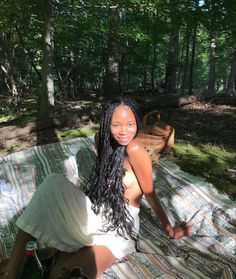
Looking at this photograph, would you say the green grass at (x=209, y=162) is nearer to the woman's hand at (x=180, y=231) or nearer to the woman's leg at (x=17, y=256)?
the woman's hand at (x=180, y=231)

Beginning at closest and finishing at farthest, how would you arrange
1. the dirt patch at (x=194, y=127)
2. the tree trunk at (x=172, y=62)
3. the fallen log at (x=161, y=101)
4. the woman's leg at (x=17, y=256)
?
the woman's leg at (x=17, y=256)
the dirt patch at (x=194, y=127)
the fallen log at (x=161, y=101)
the tree trunk at (x=172, y=62)

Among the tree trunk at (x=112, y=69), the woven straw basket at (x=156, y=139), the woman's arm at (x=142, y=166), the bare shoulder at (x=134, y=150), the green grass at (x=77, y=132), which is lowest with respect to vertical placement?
the green grass at (x=77, y=132)

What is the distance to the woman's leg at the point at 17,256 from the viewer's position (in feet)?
7.04

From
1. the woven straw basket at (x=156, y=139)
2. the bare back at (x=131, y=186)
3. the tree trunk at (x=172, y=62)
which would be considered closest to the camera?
the bare back at (x=131, y=186)

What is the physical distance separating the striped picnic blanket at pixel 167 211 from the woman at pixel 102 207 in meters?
0.26

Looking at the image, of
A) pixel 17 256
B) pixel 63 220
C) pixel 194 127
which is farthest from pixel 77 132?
pixel 17 256

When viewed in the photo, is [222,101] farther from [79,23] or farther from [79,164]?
[79,164]

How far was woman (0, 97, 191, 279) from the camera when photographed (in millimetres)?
2279

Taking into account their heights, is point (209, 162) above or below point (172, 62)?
below

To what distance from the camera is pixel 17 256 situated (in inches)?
85.0

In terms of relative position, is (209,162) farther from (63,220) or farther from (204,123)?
(63,220)

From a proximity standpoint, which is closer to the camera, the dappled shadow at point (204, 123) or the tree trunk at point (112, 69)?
the dappled shadow at point (204, 123)

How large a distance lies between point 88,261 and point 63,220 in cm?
33

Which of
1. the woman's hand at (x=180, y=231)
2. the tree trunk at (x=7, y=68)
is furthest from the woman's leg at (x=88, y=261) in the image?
the tree trunk at (x=7, y=68)
